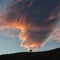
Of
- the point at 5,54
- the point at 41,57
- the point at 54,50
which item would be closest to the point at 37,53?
the point at 41,57

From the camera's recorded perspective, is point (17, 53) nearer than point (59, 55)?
No

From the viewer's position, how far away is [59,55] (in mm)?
35500

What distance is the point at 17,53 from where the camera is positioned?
38031 millimetres

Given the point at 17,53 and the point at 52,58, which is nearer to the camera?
the point at 52,58

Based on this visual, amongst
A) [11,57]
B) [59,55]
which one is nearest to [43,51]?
[59,55]

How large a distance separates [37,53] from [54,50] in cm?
355

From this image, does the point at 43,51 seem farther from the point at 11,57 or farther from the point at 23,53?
the point at 11,57

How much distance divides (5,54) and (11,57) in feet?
5.18

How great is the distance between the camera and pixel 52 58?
1403 inches

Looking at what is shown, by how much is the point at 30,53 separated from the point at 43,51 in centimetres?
286

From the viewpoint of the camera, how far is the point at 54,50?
37.2 metres

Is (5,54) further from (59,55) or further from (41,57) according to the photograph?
(59,55)

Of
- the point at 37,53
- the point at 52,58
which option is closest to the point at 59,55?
the point at 52,58

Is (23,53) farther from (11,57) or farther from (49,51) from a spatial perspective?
(49,51)
